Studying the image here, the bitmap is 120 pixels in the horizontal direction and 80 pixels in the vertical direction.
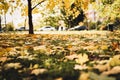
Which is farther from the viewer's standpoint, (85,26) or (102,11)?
(85,26)

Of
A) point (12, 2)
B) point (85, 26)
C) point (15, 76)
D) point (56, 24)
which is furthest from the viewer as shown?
point (56, 24)

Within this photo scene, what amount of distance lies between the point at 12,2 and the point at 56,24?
52.6 metres

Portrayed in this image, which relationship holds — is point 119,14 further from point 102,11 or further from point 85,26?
point 85,26

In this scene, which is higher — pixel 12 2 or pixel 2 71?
pixel 12 2

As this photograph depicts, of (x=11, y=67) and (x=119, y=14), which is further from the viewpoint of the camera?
(x=119, y=14)

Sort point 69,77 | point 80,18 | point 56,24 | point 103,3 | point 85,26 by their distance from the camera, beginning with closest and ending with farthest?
point 69,77, point 103,3, point 80,18, point 85,26, point 56,24

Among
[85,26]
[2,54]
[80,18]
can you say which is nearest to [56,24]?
[85,26]

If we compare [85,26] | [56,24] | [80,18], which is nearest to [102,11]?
[80,18]

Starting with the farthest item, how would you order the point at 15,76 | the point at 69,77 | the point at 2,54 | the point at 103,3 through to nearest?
the point at 103,3, the point at 2,54, the point at 15,76, the point at 69,77

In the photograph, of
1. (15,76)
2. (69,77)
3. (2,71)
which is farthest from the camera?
(2,71)

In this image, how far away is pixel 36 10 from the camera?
52.7ft

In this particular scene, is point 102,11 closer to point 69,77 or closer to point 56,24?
point 69,77

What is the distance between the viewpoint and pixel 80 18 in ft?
159

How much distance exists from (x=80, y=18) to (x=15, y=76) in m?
46.9
